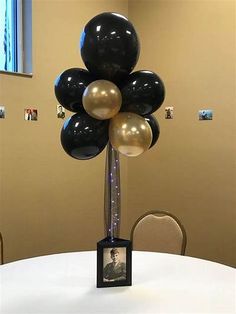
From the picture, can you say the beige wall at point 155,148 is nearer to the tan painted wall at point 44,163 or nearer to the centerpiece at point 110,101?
the tan painted wall at point 44,163

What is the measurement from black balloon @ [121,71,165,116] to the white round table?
2.38 feet

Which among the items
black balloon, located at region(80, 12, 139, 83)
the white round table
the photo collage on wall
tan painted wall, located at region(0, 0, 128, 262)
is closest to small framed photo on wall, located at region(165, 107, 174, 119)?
the photo collage on wall

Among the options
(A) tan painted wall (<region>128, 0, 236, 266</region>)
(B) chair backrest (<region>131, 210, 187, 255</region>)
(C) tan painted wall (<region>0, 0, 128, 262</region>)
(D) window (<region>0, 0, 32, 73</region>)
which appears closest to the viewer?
(B) chair backrest (<region>131, 210, 187, 255</region>)

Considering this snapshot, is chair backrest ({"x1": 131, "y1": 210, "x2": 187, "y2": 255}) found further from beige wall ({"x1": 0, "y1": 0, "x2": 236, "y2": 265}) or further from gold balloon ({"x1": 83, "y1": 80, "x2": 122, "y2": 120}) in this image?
gold balloon ({"x1": 83, "y1": 80, "x2": 122, "y2": 120})

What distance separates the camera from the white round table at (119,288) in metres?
1.35

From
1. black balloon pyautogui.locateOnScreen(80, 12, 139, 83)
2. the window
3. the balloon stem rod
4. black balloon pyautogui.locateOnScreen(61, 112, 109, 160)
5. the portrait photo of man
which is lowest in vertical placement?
the portrait photo of man

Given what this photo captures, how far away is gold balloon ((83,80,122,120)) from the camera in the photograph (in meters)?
1.41

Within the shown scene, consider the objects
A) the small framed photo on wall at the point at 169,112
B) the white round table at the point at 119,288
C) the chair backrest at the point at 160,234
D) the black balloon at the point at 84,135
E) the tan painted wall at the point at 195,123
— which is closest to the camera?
the white round table at the point at 119,288

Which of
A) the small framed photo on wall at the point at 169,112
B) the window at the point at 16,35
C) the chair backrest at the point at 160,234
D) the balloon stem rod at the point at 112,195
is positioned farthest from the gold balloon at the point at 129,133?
the small framed photo on wall at the point at 169,112

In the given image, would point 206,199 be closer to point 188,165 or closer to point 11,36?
point 188,165

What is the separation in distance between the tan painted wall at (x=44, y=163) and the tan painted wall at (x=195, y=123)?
0.56 meters

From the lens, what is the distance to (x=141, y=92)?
4.91 feet

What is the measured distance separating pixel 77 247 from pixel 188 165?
120cm

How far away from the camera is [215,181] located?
3098mm
